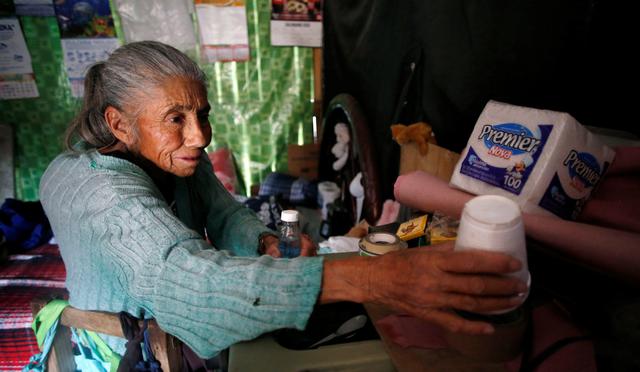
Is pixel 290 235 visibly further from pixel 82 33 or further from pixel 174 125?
pixel 82 33

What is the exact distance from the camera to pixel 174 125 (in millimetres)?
1236

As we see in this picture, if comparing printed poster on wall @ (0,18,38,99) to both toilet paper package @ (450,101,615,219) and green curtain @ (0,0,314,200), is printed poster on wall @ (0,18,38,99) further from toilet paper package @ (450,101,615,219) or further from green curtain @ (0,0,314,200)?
toilet paper package @ (450,101,615,219)

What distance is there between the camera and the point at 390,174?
2.37 meters

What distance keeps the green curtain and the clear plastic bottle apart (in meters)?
2.84

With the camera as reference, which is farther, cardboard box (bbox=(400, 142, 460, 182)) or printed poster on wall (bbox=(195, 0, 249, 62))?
printed poster on wall (bbox=(195, 0, 249, 62))

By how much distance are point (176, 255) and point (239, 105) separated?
3364mm

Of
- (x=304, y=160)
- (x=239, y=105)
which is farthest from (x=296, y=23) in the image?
(x=304, y=160)

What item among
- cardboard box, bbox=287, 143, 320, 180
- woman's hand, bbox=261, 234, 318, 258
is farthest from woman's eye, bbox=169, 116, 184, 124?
cardboard box, bbox=287, 143, 320, 180

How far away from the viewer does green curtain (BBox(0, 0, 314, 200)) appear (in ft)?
12.1

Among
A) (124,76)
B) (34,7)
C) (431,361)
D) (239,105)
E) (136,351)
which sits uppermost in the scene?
(34,7)

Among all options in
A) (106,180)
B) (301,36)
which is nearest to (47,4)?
(301,36)

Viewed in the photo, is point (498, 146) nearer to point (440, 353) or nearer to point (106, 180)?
point (440, 353)

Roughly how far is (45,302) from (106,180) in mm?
352

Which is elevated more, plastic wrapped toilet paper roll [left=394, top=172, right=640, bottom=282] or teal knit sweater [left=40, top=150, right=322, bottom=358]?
plastic wrapped toilet paper roll [left=394, top=172, right=640, bottom=282]
